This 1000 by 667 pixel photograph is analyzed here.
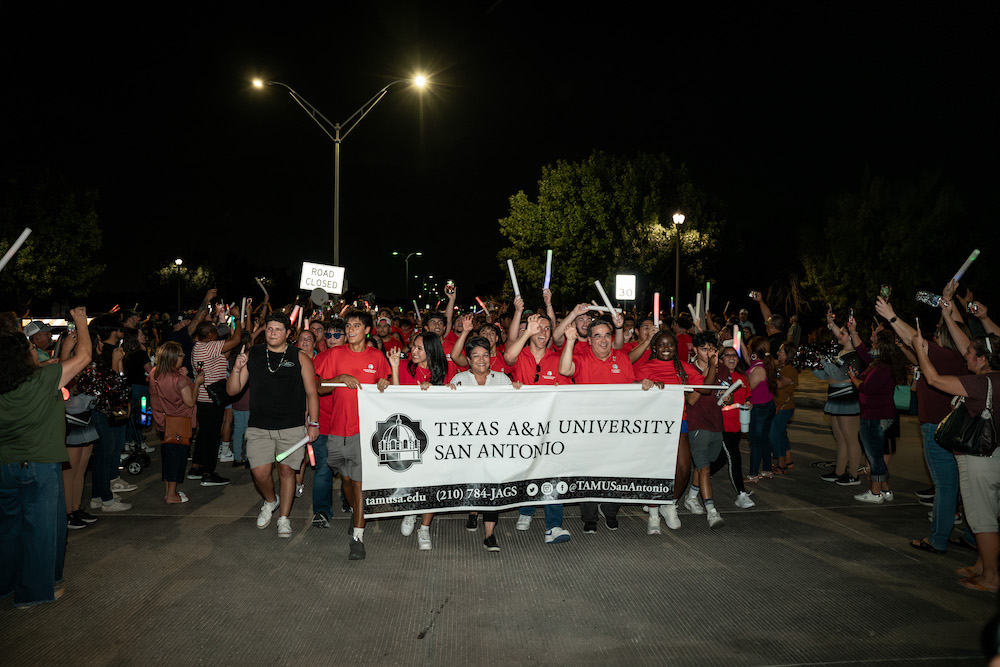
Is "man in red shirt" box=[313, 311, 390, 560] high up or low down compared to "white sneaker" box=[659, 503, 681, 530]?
up

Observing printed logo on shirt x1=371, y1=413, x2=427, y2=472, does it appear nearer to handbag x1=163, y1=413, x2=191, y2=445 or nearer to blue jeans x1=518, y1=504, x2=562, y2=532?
blue jeans x1=518, y1=504, x2=562, y2=532

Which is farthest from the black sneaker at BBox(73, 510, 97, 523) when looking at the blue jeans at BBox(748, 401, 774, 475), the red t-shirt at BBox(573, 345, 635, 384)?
the blue jeans at BBox(748, 401, 774, 475)

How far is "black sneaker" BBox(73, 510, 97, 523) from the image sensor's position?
23.5 feet

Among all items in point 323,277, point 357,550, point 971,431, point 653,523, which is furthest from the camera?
point 323,277

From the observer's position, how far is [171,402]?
8.23m

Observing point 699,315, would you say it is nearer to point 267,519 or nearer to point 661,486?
point 661,486

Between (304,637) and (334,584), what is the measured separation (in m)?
0.95

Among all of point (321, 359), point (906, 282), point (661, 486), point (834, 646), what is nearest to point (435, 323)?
point (321, 359)

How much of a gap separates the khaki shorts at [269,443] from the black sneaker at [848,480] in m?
6.86

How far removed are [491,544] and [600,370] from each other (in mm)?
2008

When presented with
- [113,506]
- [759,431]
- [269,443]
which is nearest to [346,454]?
[269,443]

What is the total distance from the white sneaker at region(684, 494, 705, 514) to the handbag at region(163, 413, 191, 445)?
18.9ft

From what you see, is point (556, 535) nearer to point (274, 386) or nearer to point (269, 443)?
point (269, 443)

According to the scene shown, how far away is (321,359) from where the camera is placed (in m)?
7.16
